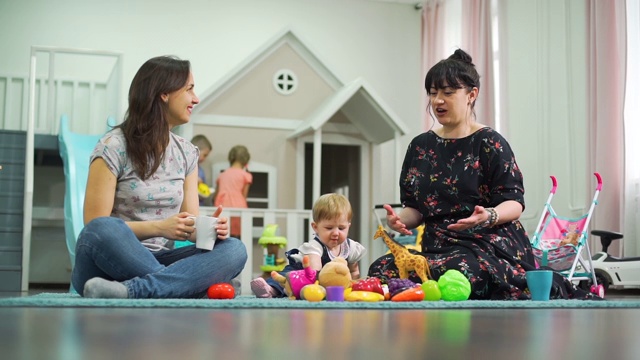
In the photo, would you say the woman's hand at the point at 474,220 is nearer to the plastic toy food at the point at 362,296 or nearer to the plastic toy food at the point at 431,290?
the plastic toy food at the point at 431,290

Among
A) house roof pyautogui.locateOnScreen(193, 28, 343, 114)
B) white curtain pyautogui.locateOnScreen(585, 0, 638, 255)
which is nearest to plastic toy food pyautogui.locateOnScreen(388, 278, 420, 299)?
white curtain pyautogui.locateOnScreen(585, 0, 638, 255)

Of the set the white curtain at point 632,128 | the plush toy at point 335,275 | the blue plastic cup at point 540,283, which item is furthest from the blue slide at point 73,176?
the white curtain at point 632,128

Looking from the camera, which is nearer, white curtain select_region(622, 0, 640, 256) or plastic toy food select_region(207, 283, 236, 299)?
plastic toy food select_region(207, 283, 236, 299)

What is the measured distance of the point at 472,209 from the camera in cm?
250

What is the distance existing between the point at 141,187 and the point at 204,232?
256 mm

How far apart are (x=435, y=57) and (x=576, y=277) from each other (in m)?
4.30

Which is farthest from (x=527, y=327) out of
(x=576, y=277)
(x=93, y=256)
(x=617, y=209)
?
(x=617, y=209)

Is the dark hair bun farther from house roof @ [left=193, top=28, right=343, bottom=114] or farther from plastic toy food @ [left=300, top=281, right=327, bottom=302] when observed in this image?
house roof @ [left=193, top=28, right=343, bottom=114]

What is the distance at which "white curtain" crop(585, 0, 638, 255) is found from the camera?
16.1 ft

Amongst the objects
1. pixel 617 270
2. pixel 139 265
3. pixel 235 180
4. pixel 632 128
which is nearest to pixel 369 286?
pixel 139 265

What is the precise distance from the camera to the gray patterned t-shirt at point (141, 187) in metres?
2.24

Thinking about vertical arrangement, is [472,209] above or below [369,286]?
above

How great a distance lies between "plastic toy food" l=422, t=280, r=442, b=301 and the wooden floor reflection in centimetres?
64

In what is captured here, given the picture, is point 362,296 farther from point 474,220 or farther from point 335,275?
point 474,220
